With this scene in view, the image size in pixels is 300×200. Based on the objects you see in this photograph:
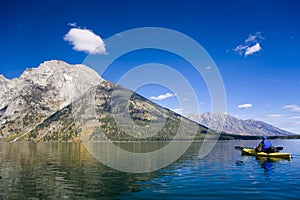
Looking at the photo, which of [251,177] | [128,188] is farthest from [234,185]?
[128,188]

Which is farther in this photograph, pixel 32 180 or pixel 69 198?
pixel 32 180

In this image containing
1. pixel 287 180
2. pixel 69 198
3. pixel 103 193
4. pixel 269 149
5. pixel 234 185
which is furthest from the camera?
pixel 269 149

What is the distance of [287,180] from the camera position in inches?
1465

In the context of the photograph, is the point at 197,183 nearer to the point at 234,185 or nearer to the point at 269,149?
the point at 234,185

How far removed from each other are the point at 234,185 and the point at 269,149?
1601 inches

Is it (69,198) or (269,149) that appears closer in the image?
(69,198)

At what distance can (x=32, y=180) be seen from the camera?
38688 mm

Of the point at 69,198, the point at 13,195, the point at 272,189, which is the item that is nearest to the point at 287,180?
the point at 272,189

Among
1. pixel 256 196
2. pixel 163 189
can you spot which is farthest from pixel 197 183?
pixel 256 196

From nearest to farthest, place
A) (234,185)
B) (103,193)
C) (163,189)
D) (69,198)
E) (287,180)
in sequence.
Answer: (69,198) → (103,193) → (163,189) → (234,185) → (287,180)

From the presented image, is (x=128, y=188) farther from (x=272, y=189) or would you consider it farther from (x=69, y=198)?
(x=272, y=189)

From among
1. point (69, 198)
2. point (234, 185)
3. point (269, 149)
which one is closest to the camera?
point (69, 198)

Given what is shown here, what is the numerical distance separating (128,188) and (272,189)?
17.7 m

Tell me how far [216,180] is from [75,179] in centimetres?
2133
